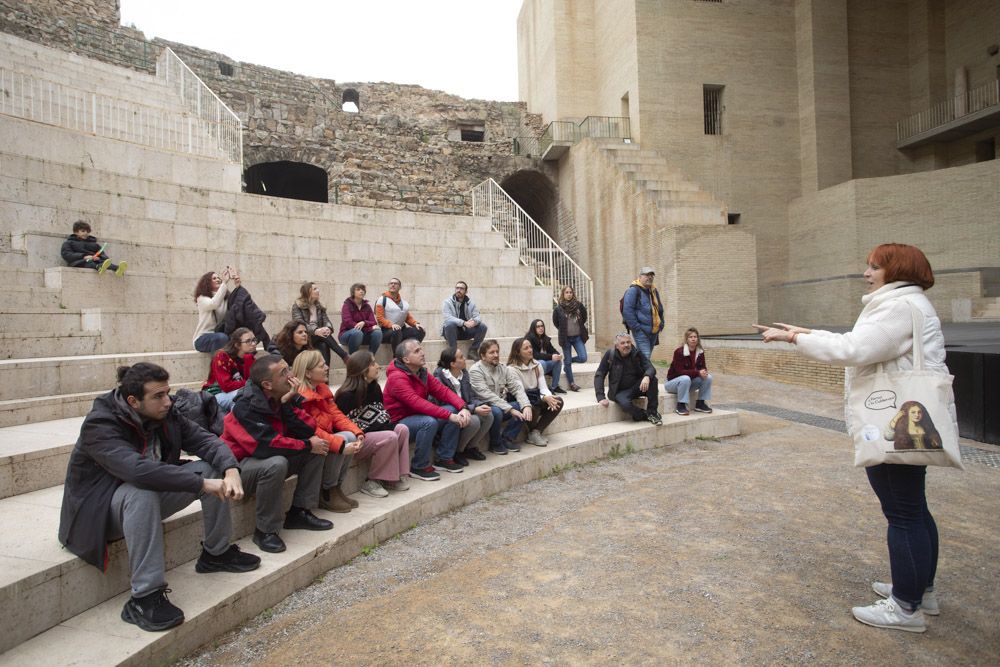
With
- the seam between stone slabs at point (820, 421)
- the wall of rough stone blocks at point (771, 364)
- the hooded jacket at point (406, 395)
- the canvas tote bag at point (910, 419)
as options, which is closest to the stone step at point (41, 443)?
the hooded jacket at point (406, 395)

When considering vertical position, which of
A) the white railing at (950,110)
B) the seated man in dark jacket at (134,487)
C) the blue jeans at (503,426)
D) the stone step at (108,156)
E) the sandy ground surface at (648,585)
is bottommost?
the sandy ground surface at (648,585)

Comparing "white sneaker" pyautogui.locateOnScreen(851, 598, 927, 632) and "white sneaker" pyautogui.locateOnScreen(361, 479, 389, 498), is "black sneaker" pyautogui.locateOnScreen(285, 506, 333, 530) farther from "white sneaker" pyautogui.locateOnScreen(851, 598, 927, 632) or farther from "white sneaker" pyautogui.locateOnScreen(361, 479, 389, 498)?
"white sneaker" pyautogui.locateOnScreen(851, 598, 927, 632)

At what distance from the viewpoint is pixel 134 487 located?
2723 millimetres

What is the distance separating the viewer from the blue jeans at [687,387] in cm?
778

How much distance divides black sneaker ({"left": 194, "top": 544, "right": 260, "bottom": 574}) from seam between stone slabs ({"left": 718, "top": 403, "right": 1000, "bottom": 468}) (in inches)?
240

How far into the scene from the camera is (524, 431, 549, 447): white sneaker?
20.1 feet

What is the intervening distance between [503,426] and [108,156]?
306 inches

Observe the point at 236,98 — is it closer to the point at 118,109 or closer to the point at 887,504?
the point at 118,109

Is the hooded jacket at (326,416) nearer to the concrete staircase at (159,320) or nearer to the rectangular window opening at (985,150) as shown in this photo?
the concrete staircase at (159,320)

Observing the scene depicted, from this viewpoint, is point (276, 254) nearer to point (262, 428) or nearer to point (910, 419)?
point (262, 428)

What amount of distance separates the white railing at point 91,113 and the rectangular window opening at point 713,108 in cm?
1548

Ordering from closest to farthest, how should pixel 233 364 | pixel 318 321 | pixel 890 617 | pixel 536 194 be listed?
1. pixel 890 617
2. pixel 233 364
3. pixel 318 321
4. pixel 536 194

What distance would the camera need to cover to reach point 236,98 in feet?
59.8

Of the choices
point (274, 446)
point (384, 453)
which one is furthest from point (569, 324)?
point (274, 446)
